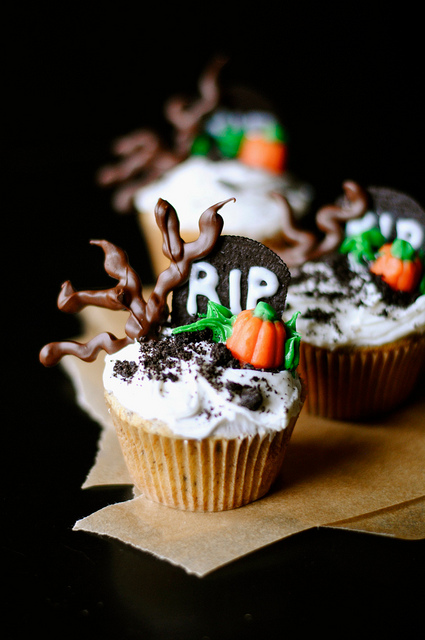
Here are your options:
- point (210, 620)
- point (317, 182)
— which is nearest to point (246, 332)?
point (210, 620)

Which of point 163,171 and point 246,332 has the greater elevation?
point 246,332

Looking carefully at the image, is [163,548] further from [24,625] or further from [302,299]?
[302,299]

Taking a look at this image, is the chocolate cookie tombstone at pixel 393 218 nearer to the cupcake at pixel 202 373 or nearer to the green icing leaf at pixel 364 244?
the green icing leaf at pixel 364 244

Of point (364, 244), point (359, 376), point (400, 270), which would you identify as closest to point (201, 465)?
point (359, 376)

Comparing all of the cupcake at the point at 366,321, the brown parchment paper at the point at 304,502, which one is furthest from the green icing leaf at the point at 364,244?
the brown parchment paper at the point at 304,502

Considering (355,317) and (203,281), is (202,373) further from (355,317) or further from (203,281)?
(355,317)

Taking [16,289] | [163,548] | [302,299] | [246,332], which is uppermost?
[246,332]

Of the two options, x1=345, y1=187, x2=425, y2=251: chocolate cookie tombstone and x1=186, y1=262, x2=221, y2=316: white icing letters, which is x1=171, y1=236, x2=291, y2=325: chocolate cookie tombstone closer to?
x1=186, y1=262, x2=221, y2=316: white icing letters

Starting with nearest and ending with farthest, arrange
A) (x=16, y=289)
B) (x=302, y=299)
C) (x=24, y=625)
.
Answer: (x=24, y=625) → (x=302, y=299) → (x=16, y=289)
